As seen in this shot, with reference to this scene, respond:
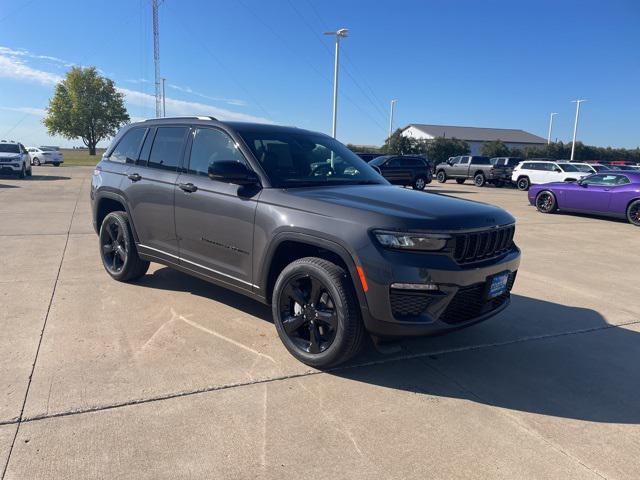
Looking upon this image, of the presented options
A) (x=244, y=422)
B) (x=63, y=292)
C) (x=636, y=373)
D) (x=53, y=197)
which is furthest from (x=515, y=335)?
(x=53, y=197)

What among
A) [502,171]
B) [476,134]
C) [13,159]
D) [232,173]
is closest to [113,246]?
[232,173]

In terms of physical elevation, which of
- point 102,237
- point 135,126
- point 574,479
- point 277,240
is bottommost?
point 574,479

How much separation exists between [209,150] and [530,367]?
130 inches

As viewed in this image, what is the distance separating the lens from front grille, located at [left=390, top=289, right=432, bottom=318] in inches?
125

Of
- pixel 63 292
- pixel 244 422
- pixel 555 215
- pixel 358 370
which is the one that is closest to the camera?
pixel 244 422

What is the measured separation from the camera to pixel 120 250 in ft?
18.6

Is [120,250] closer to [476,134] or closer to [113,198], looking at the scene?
[113,198]

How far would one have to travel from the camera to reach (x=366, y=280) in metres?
3.23

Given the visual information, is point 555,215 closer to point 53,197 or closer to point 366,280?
point 366,280

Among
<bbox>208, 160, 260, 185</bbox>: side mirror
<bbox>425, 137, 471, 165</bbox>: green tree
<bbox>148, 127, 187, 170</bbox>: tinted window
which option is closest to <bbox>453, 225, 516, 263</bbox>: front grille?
<bbox>208, 160, 260, 185</bbox>: side mirror

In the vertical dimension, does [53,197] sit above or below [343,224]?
below

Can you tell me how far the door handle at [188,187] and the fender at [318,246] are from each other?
1.10 metres

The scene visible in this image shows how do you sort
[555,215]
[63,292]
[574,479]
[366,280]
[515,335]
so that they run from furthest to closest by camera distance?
[555,215], [63,292], [515,335], [366,280], [574,479]

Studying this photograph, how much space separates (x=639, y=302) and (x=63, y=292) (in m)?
6.54
